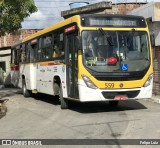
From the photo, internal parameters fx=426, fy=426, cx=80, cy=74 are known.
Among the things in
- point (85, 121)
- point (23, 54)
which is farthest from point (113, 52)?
point (23, 54)

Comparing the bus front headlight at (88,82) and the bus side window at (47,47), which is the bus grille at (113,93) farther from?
the bus side window at (47,47)

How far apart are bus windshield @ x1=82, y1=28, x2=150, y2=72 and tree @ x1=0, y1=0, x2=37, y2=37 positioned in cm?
477

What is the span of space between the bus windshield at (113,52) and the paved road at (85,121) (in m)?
1.45

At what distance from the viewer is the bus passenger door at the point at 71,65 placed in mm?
13273

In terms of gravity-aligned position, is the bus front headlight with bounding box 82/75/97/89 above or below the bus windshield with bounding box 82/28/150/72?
below

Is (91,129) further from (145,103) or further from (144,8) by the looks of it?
(144,8)

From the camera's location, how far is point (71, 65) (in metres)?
13.6

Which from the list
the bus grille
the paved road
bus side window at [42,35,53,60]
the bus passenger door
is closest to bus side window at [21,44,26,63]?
bus side window at [42,35,53,60]

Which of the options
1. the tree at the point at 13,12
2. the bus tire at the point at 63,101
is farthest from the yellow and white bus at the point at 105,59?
the tree at the point at 13,12

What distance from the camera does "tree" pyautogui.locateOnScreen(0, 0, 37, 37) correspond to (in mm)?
16547

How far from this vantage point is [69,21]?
1388 cm

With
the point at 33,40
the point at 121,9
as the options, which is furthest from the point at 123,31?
the point at 121,9

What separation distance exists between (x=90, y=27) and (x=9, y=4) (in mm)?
4755

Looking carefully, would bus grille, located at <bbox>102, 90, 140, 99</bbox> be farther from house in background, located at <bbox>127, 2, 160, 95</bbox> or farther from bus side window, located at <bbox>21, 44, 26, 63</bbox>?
bus side window, located at <bbox>21, 44, 26, 63</bbox>
